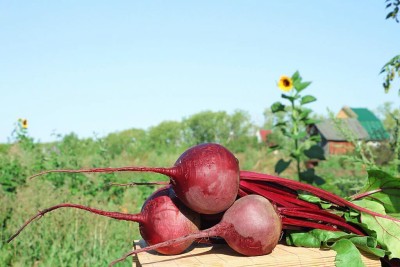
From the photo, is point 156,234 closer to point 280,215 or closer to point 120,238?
point 280,215

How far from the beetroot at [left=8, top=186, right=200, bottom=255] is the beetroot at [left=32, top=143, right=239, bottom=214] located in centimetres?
6

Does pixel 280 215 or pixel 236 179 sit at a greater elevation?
pixel 236 179

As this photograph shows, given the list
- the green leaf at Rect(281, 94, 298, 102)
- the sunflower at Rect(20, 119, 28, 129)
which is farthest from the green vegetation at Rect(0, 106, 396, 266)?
the green leaf at Rect(281, 94, 298, 102)

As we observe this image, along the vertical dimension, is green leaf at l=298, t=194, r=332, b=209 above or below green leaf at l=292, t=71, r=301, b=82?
below

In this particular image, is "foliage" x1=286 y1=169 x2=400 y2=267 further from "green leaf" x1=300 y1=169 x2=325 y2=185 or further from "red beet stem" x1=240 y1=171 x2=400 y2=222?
"green leaf" x1=300 y1=169 x2=325 y2=185

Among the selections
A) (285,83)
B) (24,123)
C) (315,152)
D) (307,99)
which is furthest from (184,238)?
(24,123)

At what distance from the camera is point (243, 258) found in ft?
5.64

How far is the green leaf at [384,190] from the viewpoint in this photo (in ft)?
6.70

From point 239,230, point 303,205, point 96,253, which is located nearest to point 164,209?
point 239,230

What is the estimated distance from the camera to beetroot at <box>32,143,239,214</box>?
1.70 meters

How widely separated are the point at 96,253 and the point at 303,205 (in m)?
2.74

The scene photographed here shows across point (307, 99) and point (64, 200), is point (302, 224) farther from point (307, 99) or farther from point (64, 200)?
point (64, 200)

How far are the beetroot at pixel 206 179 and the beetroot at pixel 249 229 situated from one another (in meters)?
0.06

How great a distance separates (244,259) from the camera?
170 centimetres
